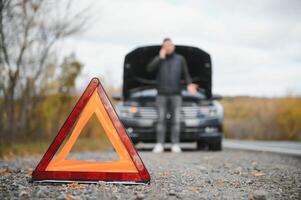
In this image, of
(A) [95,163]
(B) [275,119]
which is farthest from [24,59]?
(B) [275,119]

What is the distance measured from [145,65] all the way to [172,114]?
49.0 inches

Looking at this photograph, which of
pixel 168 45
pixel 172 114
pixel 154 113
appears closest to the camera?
pixel 168 45

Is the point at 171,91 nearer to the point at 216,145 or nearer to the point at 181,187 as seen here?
the point at 216,145

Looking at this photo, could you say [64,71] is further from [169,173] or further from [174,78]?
[169,173]

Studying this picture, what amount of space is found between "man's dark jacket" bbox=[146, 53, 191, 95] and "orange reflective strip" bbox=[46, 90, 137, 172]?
17.9 ft

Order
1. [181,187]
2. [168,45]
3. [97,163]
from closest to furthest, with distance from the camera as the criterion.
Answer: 1. [181,187]
2. [97,163]
3. [168,45]

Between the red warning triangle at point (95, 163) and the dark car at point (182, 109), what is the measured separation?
5.75m

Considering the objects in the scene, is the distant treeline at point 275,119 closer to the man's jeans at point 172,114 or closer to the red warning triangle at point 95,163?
the man's jeans at point 172,114

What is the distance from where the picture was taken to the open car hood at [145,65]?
1059 centimetres

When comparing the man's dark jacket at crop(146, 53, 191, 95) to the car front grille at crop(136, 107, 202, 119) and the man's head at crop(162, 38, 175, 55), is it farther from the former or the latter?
the car front grille at crop(136, 107, 202, 119)

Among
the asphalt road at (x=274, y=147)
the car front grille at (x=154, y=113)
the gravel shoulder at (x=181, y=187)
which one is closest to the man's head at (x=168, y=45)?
the car front grille at (x=154, y=113)

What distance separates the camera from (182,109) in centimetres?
1073

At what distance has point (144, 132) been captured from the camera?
10.6 metres

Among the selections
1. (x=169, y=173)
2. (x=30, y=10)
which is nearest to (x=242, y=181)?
(x=169, y=173)
